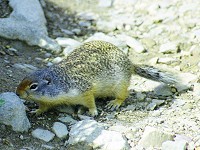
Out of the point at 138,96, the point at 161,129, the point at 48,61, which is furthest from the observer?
the point at 48,61

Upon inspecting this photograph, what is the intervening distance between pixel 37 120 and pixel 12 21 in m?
2.64

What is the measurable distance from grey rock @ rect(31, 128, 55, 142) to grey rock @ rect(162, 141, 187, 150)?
4.07 feet

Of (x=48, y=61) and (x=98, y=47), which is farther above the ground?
(x=98, y=47)

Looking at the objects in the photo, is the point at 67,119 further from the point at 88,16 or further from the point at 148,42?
the point at 88,16

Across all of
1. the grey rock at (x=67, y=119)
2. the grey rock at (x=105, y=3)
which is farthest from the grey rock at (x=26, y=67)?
the grey rock at (x=105, y=3)

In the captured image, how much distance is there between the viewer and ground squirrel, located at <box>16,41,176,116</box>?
627 centimetres

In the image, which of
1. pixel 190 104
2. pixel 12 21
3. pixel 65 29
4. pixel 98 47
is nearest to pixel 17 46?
pixel 12 21

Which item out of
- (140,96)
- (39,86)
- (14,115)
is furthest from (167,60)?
(14,115)

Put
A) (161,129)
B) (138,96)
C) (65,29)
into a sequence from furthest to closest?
(65,29), (138,96), (161,129)

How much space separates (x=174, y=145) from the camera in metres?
5.59

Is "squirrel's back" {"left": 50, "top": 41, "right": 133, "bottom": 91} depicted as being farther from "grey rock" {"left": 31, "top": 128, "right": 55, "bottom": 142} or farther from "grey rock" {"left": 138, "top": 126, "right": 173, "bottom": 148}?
"grey rock" {"left": 138, "top": 126, "right": 173, "bottom": 148}

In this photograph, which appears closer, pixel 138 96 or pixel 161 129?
pixel 161 129

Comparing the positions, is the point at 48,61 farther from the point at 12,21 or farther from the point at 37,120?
the point at 37,120

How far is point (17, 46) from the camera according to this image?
8.08m
